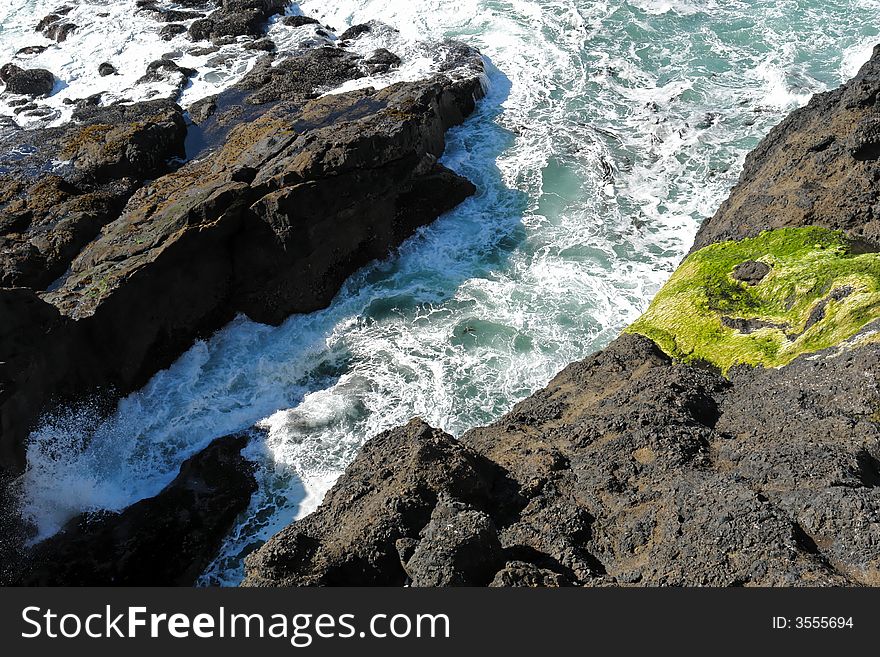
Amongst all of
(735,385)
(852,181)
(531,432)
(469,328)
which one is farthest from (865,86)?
(531,432)

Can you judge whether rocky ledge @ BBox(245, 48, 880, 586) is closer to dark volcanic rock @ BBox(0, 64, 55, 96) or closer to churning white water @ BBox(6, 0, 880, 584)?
churning white water @ BBox(6, 0, 880, 584)

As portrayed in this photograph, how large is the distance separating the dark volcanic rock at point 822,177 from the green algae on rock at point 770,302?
0.68 meters

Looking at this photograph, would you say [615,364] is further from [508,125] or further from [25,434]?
[508,125]

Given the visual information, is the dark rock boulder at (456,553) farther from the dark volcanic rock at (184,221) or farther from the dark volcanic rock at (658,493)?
the dark volcanic rock at (184,221)

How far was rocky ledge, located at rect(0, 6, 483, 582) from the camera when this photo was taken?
1786 centimetres

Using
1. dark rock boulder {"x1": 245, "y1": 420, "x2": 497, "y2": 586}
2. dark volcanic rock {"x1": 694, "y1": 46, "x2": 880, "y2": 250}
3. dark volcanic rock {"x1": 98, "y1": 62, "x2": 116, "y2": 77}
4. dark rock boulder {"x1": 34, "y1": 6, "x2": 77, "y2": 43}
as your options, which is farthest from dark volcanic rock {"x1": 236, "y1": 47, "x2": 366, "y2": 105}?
dark rock boulder {"x1": 245, "y1": 420, "x2": 497, "y2": 586}

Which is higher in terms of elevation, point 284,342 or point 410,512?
point 410,512

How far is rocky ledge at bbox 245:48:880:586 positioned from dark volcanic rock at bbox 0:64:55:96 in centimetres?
2742

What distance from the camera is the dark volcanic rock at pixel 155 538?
15562mm

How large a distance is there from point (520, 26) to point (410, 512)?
30.6m

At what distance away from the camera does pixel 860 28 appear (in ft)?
107
